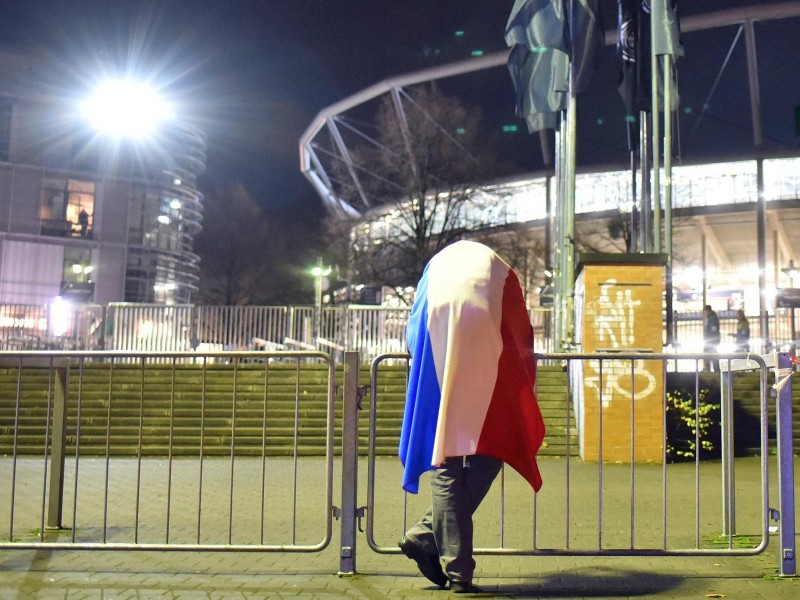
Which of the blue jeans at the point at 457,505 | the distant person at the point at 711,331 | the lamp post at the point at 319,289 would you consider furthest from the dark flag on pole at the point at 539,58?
the blue jeans at the point at 457,505

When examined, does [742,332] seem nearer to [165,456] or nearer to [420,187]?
[420,187]

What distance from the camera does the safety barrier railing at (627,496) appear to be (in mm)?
5398

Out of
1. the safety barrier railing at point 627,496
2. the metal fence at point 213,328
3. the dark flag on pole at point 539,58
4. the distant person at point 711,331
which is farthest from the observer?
the metal fence at point 213,328

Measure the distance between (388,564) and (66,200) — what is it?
54.1 meters

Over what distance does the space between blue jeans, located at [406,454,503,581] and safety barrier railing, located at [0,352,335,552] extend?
959 millimetres

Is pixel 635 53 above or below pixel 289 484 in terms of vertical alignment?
above

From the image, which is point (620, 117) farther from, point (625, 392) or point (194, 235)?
point (625, 392)

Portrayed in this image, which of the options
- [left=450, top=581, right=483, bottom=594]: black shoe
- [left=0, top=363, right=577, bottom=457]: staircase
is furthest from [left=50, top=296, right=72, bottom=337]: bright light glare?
[left=450, top=581, right=483, bottom=594]: black shoe

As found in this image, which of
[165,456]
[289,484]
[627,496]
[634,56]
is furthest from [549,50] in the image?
[289,484]

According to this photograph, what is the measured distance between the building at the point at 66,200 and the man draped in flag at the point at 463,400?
155 feet

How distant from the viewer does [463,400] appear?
4715mm

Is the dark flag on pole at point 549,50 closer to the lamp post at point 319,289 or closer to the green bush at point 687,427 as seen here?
the green bush at point 687,427

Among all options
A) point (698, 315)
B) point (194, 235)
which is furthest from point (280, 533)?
point (194, 235)

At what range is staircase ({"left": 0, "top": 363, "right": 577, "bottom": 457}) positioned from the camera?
546 inches
